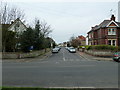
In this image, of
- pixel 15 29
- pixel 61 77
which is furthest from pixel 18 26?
pixel 61 77

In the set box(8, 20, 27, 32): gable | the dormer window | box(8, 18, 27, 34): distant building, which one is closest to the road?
box(8, 18, 27, 34): distant building

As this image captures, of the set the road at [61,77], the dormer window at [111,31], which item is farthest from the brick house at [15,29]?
the dormer window at [111,31]

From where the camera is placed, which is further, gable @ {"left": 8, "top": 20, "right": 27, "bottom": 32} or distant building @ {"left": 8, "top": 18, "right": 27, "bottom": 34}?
gable @ {"left": 8, "top": 20, "right": 27, "bottom": 32}

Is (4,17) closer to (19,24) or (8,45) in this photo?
(19,24)

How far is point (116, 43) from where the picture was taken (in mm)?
31000

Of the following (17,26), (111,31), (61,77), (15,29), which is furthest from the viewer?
(111,31)

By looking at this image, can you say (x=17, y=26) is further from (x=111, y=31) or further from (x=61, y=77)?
(x=111, y=31)

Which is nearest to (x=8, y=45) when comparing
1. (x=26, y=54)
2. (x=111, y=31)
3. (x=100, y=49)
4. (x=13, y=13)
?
(x=26, y=54)

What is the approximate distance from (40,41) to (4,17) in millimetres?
9012

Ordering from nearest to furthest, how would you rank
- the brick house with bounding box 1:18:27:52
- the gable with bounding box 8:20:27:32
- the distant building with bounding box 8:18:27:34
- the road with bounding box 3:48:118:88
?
1. the road with bounding box 3:48:118:88
2. the brick house with bounding box 1:18:27:52
3. the distant building with bounding box 8:18:27:34
4. the gable with bounding box 8:20:27:32

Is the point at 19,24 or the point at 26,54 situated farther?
the point at 19,24

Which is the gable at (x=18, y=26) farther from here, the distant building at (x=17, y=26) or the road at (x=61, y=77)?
the road at (x=61, y=77)

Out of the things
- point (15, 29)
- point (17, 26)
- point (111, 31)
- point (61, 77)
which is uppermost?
point (17, 26)

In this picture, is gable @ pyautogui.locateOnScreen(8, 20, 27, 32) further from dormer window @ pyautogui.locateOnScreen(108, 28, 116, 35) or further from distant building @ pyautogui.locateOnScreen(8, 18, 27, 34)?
dormer window @ pyautogui.locateOnScreen(108, 28, 116, 35)
